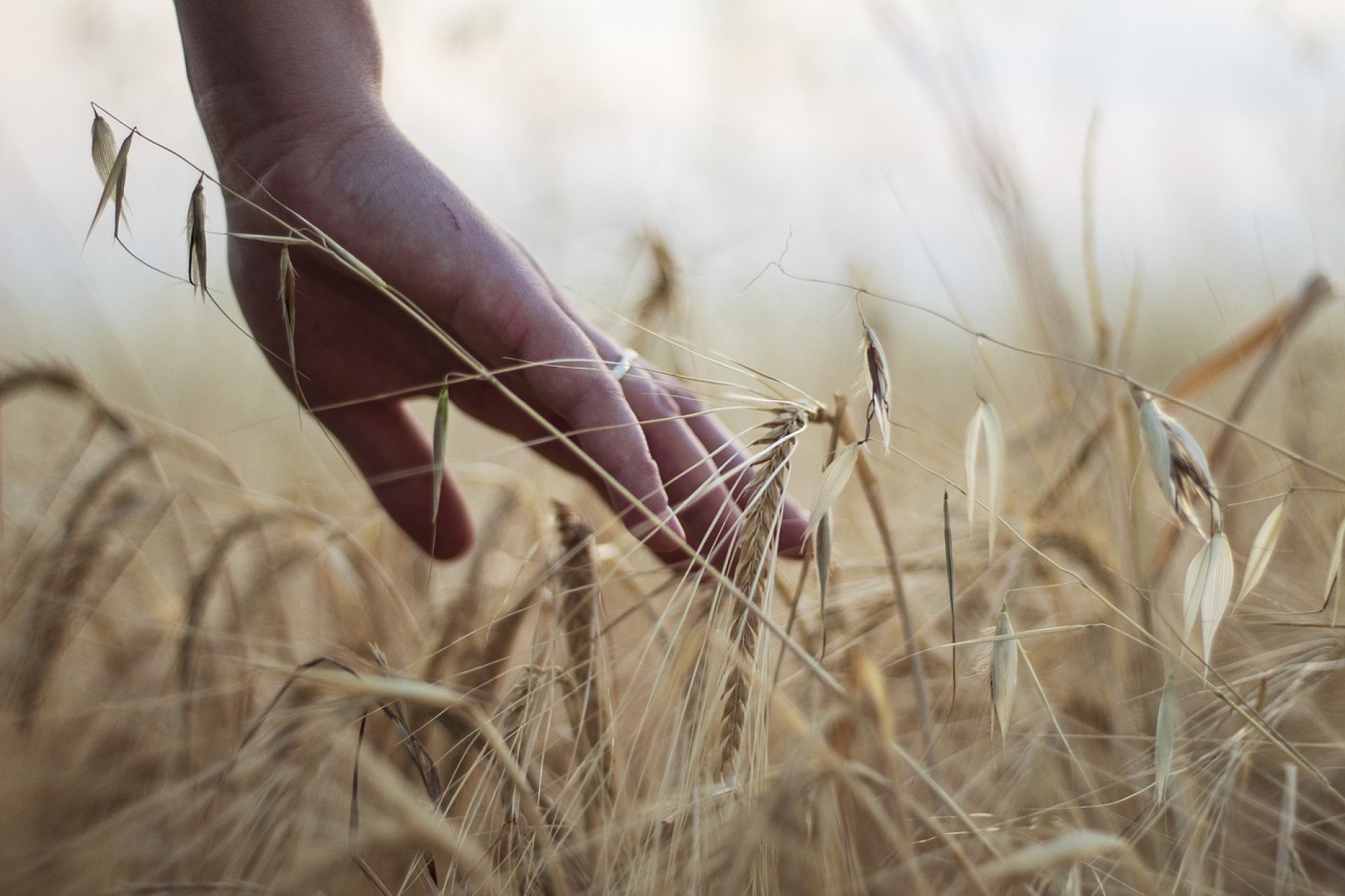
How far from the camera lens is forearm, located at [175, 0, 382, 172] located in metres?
0.57

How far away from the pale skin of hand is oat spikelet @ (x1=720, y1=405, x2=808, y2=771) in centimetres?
6

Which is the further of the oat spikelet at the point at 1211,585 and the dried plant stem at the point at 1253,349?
the dried plant stem at the point at 1253,349

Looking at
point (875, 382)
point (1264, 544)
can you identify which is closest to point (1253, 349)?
point (1264, 544)

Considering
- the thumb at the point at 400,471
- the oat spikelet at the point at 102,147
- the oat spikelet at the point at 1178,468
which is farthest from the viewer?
the thumb at the point at 400,471

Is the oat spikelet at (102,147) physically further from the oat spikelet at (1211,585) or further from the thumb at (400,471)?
the oat spikelet at (1211,585)

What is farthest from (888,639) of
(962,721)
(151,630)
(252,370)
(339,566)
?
(252,370)

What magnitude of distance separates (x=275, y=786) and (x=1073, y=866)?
352 millimetres

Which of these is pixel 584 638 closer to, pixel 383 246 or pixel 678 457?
pixel 678 457

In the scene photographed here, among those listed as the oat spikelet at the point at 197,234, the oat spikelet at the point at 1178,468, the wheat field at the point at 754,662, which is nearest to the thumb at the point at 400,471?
the wheat field at the point at 754,662

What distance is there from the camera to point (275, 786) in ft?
1.35

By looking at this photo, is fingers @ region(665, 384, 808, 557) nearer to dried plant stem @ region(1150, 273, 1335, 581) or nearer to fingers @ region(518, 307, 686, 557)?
fingers @ region(518, 307, 686, 557)

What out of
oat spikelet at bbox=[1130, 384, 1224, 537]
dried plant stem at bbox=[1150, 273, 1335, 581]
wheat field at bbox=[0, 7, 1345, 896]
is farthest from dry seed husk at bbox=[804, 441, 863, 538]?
dried plant stem at bbox=[1150, 273, 1335, 581]

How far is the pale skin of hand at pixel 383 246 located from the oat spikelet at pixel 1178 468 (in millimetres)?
218

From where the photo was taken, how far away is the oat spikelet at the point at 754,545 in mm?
428
